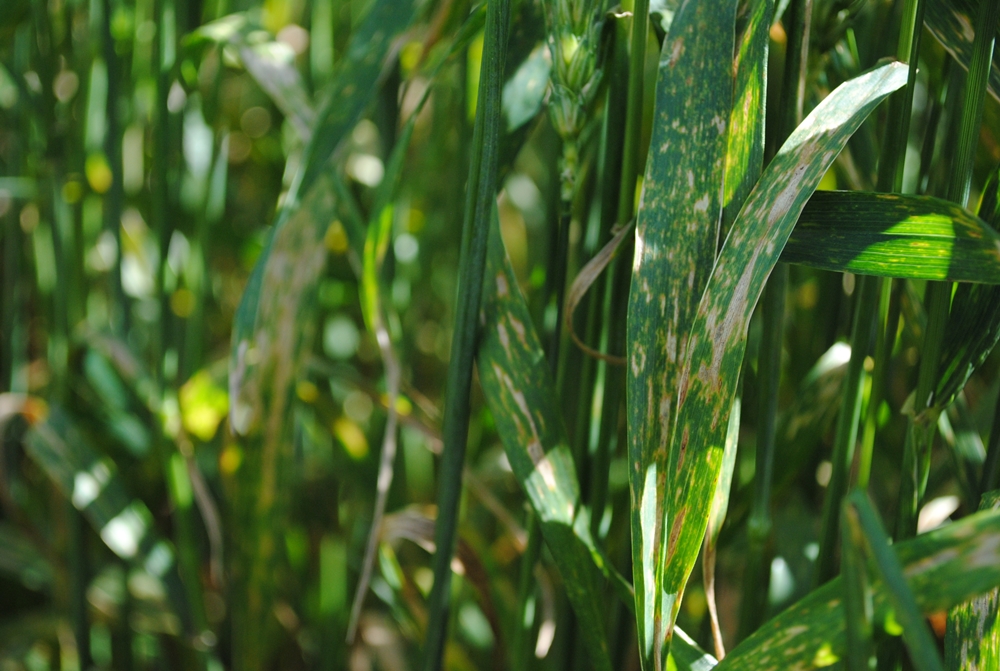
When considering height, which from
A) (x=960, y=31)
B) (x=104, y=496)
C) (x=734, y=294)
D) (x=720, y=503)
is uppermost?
(x=960, y=31)

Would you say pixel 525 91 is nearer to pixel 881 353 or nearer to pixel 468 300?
pixel 468 300

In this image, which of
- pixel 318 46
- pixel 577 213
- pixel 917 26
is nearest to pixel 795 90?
pixel 917 26

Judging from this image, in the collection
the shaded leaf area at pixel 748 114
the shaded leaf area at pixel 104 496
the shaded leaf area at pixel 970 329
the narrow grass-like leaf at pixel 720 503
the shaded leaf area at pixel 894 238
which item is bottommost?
the shaded leaf area at pixel 104 496

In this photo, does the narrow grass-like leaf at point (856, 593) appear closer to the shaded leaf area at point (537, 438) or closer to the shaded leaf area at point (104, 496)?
the shaded leaf area at point (537, 438)

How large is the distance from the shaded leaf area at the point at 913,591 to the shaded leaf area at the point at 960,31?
0.22 metres

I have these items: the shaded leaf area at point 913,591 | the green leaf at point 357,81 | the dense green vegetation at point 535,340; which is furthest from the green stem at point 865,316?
the green leaf at point 357,81

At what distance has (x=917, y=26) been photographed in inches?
12.9

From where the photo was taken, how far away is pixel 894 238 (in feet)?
1.00

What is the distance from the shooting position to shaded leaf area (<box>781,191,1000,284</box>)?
11.3 inches

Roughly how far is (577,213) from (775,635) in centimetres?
29

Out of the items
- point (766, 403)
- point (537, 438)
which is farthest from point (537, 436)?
point (766, 403)

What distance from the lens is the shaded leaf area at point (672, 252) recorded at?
33 centimetres

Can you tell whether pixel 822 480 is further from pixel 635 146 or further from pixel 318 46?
pixel 318 46

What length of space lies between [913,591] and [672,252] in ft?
0.52
